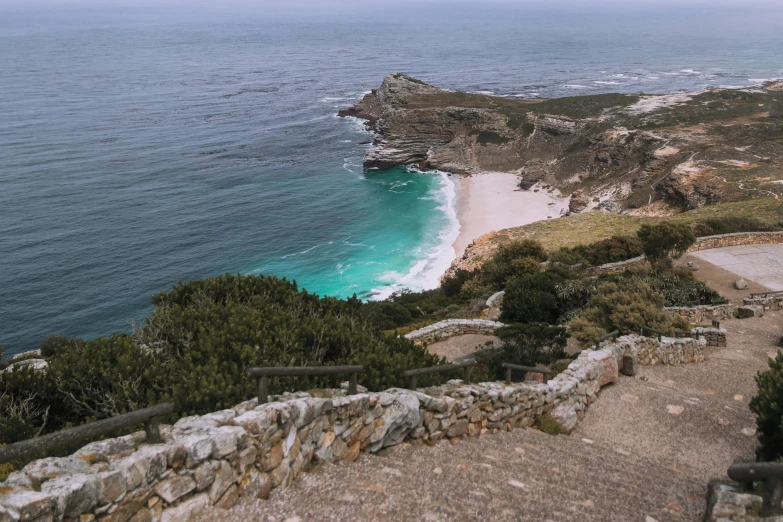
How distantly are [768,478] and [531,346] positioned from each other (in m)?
10.1

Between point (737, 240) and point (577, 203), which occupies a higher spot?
point (737, 240)

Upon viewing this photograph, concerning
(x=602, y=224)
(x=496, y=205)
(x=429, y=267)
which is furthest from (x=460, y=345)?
(x=496, y=205)

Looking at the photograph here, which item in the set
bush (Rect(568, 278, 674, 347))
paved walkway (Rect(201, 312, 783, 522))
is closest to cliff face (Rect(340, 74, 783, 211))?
bush (Rect(568, 278, 674, 347))

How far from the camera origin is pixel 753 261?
89.4 feet

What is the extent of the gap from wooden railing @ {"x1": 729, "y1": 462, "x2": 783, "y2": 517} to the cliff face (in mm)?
49690

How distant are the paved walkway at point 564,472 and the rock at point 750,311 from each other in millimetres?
7942

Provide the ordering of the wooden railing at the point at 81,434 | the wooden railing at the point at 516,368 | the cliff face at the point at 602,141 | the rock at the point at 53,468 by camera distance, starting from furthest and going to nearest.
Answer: the cliff face at the point at 602,141, the wooden railing at the point at 516,368, the rock at the point at 53,468, the wooden railing at the point at 81,434

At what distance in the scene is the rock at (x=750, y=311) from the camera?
68.0ft

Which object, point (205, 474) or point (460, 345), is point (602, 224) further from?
point (205, 474)

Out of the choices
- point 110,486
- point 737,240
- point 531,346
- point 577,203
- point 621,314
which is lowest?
point 577,203

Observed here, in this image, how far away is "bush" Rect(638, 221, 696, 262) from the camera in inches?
984

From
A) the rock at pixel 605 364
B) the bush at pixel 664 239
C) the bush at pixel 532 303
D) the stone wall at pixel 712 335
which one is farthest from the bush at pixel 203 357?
the bush at pixel 664 239

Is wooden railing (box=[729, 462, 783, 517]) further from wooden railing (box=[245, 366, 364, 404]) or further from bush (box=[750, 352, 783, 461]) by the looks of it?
wooden railing (box=[245, 366, 364, 404])

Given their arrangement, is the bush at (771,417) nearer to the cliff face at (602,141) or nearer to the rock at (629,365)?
the rock at (629,365)
